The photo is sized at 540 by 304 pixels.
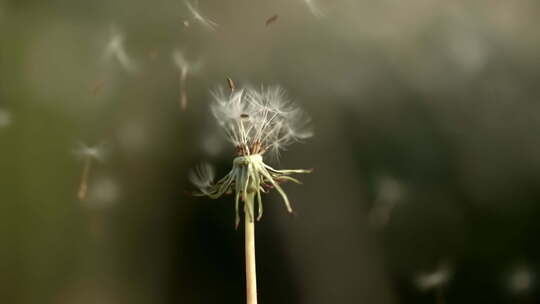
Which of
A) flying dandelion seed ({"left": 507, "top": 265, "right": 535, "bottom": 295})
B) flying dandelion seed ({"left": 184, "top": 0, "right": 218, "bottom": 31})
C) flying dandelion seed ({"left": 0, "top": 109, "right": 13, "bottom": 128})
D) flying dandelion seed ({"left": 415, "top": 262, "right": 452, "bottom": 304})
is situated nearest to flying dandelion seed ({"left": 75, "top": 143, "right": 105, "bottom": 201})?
flying dandelion seed ({"left": 0, "top": 109, "right": 13, "bottom": 128})

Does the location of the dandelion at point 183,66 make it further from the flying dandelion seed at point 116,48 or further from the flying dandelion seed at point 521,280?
the flying dandelion seed at point 521,280

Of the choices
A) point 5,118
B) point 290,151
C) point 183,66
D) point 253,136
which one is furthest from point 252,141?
point 5,118

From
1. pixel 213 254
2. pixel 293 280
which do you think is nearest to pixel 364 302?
pixel 293 280

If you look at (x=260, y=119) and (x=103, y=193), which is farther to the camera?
(x=103, y=193)

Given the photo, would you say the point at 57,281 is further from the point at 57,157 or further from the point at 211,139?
the point at 211,139

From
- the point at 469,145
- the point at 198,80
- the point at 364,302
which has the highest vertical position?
the point at 198,80

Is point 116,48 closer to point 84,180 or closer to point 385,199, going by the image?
point 84,180
